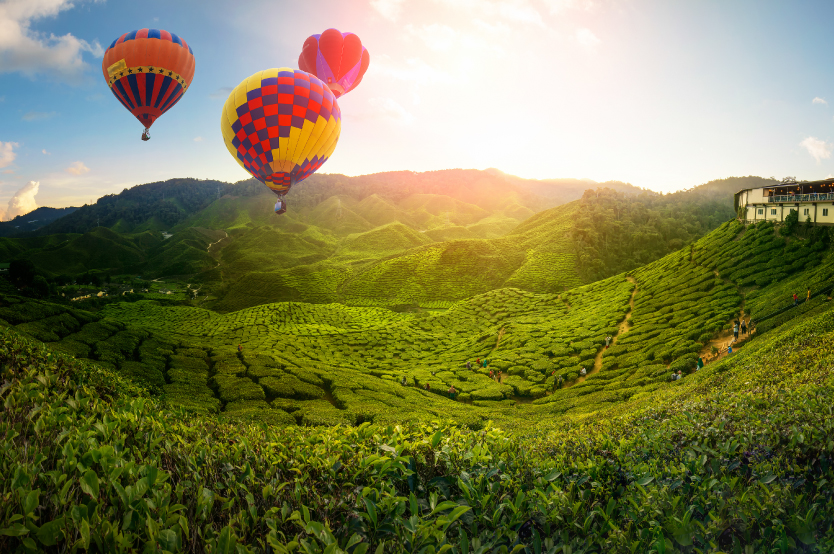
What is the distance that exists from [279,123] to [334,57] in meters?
14.5

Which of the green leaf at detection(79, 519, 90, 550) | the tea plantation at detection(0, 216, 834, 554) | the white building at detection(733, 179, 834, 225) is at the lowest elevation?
the tea plantation at detection(0, 216, 834, 554)

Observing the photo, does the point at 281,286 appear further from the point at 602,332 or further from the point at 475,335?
the point at 602,332

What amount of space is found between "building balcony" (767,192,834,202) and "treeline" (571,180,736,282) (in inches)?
1094

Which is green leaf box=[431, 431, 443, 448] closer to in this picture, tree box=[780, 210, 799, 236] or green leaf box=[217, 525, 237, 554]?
green leaf box=[217, 525, 237, 554]

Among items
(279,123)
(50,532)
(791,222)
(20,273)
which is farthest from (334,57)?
(20,273)

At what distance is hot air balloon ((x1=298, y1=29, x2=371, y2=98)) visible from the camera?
34.9 meters

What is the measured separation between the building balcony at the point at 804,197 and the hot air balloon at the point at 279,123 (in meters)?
39.8

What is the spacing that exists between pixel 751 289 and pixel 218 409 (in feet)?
126

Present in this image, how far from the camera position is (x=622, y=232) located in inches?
2805

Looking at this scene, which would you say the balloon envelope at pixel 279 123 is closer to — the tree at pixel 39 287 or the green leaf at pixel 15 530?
the green leaf at pixel 15 530

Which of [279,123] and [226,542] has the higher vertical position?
[279,123]

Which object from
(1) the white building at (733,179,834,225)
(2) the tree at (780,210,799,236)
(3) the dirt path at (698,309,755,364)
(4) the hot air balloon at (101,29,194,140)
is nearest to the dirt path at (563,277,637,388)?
(3) the dirt path at (698,309,755,364)

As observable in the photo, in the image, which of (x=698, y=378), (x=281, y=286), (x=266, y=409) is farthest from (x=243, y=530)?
(x=281, y=286)

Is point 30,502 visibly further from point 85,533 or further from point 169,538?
point 169,538
